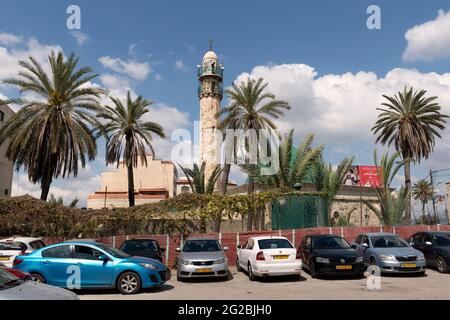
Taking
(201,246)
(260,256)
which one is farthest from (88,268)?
(260,256)

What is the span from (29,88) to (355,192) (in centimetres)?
3075

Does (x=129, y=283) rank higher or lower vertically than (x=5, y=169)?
lower

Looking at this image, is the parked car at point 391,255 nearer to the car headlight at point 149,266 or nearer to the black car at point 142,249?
the black car at point 142,249

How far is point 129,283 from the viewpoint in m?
11.0

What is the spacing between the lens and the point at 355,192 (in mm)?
40062

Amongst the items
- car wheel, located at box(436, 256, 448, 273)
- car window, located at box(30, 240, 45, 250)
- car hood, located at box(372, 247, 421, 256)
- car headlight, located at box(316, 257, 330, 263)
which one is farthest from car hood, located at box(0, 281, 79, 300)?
car wheel, located at box(436, 256, 448, 273)

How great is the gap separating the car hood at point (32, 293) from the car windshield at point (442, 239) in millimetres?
14069

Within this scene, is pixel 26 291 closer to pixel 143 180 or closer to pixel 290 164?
pixel 290 164

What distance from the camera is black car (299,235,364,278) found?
41.9 ft

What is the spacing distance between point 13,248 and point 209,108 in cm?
3854

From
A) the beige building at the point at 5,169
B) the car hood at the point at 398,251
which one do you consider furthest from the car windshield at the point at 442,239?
the beige building at the point at 5,169

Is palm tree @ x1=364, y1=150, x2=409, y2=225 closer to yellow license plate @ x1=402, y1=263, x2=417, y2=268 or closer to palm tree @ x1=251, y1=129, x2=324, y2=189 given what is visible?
palm tree @ x1=251, y1=129, x2=324, y2=189
